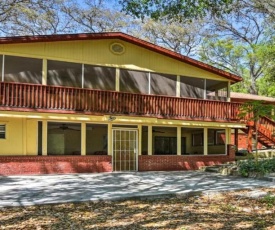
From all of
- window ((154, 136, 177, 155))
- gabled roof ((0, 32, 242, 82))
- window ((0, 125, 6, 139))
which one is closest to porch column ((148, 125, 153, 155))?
window ((154, 136, 177, 155))

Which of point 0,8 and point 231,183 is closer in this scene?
point 231,183

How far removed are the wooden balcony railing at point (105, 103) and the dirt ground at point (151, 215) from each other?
265 inches

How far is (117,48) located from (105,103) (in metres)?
2.91

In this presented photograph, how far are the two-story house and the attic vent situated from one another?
2.0 inches

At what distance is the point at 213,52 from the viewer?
1359 inches

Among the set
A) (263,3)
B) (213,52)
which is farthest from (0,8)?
(213,52)

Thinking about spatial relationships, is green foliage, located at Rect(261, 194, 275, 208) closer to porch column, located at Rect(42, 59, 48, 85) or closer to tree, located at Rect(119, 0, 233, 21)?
tree, located at Rect(119, 0, 233, 21)

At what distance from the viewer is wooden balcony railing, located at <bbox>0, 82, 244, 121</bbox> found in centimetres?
1305

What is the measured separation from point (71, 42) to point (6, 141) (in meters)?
4.93

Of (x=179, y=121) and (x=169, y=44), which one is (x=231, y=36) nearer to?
(x=169, y=44)

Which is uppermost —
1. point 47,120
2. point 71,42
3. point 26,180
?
point 71,42

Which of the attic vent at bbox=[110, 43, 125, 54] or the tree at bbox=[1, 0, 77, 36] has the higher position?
the tree at bbox=[1, 0, 77, 36]

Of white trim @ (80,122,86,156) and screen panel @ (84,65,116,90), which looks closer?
white trim @ (80,122,86,156)

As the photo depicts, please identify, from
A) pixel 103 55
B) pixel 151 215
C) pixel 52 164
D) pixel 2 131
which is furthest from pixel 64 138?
pixel 151 215
